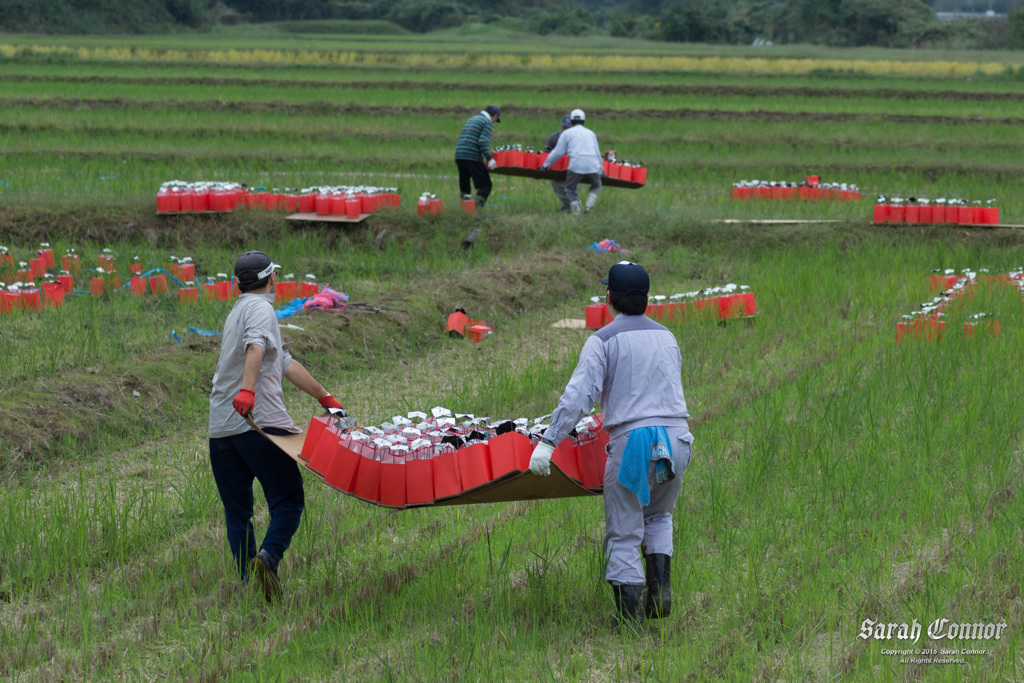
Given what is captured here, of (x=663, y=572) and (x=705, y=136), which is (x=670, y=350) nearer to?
(x=663, y=572)

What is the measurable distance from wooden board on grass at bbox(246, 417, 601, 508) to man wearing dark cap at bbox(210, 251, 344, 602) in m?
0.09

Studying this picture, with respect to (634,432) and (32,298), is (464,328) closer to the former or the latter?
(32,298)

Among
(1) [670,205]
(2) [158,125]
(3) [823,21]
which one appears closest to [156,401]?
(1) [670,205]

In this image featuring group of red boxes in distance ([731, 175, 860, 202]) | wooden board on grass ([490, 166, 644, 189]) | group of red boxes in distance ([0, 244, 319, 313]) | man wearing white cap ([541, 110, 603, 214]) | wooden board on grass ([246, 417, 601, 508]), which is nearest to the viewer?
wooden board on grass ([246, 417, 601, 508])

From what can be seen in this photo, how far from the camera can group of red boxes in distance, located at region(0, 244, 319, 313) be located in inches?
395

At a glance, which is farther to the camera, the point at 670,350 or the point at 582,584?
the point at 582,584

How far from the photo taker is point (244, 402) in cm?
432

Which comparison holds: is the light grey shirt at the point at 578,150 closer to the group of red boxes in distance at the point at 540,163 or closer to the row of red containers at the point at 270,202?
the group of red boxes in distance at the point at 540,163

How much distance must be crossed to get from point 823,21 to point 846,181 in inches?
1900

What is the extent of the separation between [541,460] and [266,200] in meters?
10.4

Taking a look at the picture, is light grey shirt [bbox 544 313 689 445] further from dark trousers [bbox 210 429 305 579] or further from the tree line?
the tree line

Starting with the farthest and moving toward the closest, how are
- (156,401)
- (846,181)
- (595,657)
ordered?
(846,181) → (156,401) → (595,657)

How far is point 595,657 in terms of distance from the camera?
13.7 feet
